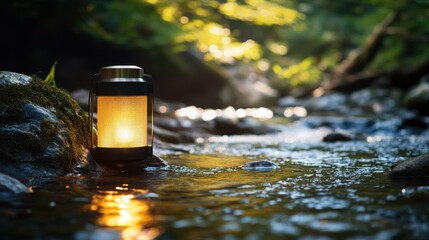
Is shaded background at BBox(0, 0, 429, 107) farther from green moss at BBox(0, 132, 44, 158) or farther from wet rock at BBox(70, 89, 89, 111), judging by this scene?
wet rock at BBox(70, 89, 89, 111)

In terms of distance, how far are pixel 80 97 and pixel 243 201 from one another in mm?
7046

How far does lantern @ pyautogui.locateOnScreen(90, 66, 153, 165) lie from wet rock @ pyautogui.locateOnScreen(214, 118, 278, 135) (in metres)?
6.39

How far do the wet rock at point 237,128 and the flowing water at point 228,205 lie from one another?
18.0 ft

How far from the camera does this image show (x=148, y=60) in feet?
60.2

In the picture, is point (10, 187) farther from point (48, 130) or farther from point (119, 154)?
point (119, 154)

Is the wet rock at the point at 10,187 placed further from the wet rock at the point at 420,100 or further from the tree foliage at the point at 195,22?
the wet rock at the point at 420,100

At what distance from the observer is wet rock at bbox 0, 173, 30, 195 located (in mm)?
4062

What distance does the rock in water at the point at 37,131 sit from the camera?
4980mm

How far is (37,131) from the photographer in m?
5.16

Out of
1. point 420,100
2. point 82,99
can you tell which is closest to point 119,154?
point 82,99

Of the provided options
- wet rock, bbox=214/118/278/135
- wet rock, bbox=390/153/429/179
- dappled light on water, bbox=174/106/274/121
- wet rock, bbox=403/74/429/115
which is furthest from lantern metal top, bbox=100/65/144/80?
wet rock, bbox=403/74/429/115

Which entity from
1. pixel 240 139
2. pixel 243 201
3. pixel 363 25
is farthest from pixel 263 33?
pixel 243 201

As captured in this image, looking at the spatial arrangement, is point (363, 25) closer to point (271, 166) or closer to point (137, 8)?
point (137, 8)

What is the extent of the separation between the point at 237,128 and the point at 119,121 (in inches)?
269
